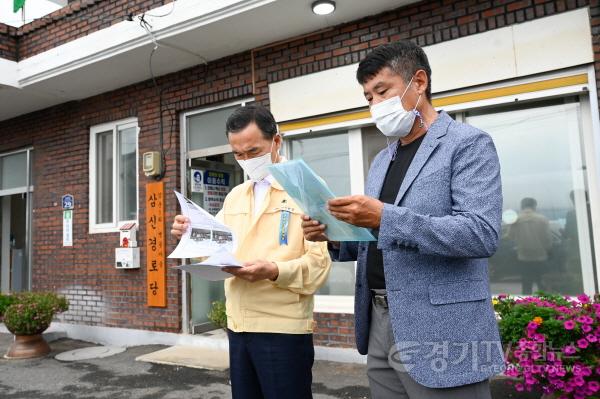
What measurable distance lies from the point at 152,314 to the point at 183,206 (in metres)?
4.76

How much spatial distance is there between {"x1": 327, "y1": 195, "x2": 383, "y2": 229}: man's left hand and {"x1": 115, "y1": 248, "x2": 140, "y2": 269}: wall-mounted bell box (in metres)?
5.48

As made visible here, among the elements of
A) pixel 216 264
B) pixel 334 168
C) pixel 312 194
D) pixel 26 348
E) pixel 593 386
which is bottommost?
pixel 26 348

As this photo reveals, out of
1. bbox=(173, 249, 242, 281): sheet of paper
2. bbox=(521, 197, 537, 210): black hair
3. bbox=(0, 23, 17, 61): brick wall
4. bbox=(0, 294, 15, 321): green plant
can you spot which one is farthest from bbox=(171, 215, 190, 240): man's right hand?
bbox=(0, 23, 17, 61): brick wall

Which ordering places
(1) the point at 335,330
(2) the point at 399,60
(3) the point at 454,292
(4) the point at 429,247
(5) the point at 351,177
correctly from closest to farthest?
(4) the point at 429,247, (3) the point at 454,292, (2) the point at 399,60, (1) the point at 335,330, (5) the point at 351,177

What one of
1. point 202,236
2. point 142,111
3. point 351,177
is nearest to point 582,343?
point 202,236

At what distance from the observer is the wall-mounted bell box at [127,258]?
6.32 m

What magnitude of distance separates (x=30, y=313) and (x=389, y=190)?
5738mm

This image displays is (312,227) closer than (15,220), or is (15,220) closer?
(312,227)

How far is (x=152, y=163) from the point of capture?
619 centimetres

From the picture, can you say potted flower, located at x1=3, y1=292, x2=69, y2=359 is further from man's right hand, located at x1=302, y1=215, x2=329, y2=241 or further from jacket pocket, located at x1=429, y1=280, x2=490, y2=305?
jacket pocket, located at x1=429, y1=280, x2=490, y2=305

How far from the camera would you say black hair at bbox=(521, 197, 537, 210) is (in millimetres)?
4333

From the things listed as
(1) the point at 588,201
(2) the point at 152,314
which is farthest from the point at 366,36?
(2) the point at 152,314

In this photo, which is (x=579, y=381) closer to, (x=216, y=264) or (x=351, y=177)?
(x=216, y=264)

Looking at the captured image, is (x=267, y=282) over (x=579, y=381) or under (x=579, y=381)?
over
